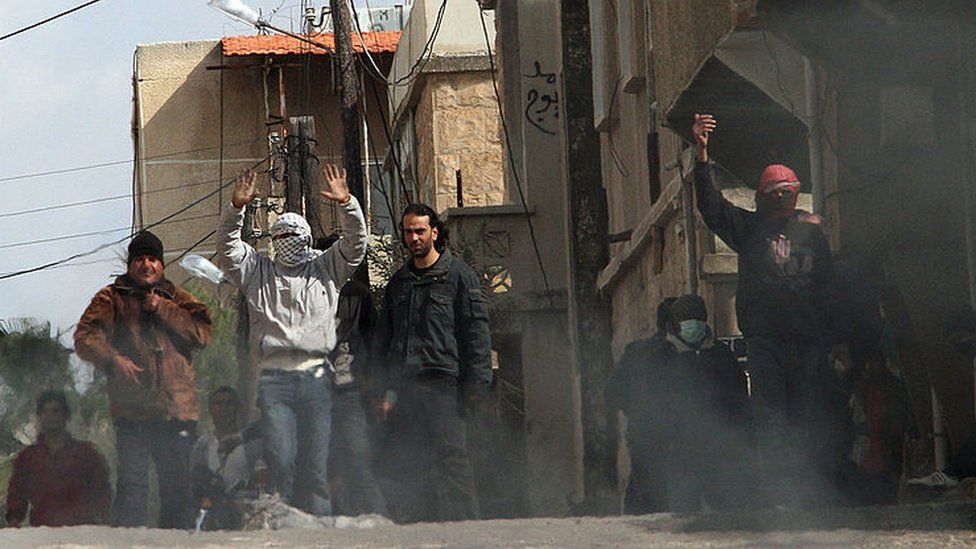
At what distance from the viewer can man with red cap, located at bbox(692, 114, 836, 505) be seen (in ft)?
29.7

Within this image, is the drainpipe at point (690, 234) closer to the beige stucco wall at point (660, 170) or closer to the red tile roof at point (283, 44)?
the beige stucco wall at point (660, 170)

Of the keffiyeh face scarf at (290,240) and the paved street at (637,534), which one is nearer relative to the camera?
the paved street at (637,534)

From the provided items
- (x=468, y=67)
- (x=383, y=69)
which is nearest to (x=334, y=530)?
(x=468, y=67)

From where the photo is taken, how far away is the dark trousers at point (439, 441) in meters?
9.73

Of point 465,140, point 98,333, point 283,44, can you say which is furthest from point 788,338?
point 283,44

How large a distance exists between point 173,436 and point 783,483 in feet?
9.11

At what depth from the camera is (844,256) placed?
9672 millimetres

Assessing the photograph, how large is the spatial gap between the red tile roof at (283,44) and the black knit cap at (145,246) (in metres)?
36.6

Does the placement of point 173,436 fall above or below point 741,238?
below

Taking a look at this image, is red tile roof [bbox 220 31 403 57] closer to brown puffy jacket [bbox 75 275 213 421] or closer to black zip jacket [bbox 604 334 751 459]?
black zip jacket [bbox 604 334 751 459]

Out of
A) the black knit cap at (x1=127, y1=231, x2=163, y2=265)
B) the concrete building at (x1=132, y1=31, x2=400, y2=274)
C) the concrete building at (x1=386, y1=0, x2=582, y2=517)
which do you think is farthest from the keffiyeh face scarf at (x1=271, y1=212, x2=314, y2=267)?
the concrete building at (x1=132, y1=31, x2=400, y2=274)

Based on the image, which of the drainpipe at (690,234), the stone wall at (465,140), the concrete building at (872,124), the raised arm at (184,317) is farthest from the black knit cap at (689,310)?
the stone wall at (465,140)

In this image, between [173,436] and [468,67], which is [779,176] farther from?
[468,67]

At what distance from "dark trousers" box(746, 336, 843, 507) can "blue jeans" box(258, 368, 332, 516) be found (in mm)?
2029
